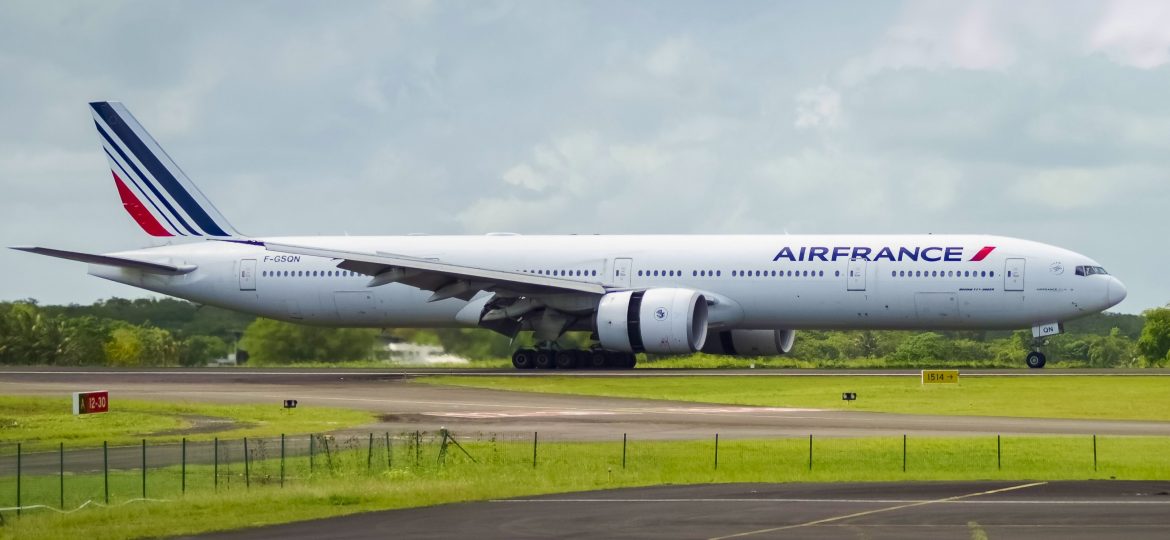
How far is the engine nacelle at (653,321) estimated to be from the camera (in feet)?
174

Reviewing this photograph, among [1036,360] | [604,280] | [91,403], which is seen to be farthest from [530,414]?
[1036,360]

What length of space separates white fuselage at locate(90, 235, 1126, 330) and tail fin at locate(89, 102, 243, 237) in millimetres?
1234

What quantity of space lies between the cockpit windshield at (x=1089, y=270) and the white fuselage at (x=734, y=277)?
A: 0.16 meters

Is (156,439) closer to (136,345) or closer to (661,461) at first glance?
(661,461)

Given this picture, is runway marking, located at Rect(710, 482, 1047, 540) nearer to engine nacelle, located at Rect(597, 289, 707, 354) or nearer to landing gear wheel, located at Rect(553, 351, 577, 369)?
engine nacelle, located at Rect(597, 289, 707, 354)

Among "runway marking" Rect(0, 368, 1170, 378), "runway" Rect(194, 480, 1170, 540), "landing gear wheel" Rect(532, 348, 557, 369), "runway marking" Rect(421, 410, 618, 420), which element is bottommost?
"runway" Rect(194, 480, 1170, 540)

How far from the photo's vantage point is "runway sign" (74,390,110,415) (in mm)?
40750

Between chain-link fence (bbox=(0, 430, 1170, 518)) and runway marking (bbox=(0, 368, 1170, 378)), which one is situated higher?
runway marking (bbox=(0, 368, 1170, 378))

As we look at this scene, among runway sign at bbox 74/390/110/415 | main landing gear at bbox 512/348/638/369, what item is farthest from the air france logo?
runway sign at bbox 74/390/110/415

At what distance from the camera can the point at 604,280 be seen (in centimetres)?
5772

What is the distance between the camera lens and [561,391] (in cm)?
4781

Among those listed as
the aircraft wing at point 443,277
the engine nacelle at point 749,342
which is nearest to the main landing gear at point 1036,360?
the engine nacelle at point 749,342

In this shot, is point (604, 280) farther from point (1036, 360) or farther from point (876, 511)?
point (876, 511)

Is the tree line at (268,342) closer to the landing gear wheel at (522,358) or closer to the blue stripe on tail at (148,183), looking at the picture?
the landing gear wheel at (522,358)
